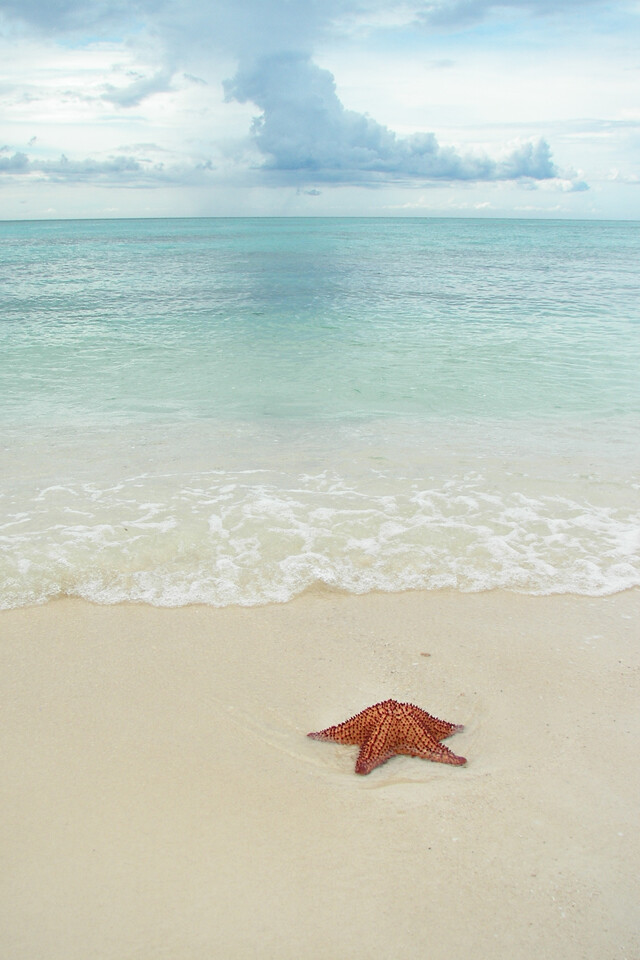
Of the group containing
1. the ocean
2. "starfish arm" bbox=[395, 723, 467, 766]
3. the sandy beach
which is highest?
the ocean

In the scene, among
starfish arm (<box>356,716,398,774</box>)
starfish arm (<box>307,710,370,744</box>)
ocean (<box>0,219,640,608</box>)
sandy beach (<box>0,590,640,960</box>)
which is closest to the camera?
sandy beach (<box>0,590,640,960</box>)

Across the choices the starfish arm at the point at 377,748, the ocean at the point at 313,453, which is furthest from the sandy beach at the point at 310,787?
the ocean at the point at 313,453

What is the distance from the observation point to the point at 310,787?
4.75 meters

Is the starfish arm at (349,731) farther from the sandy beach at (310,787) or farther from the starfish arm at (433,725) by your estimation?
the starfish arm at (433,725)

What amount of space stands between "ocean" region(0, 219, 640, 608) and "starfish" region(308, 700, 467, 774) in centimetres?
228

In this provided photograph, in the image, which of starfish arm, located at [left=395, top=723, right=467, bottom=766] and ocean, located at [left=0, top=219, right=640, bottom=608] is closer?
starfish arm, located at [left=395, top=723, right=467, bottom=766]

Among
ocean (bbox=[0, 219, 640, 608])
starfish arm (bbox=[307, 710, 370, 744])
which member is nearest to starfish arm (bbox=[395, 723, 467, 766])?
starfish arm (bbox=[307, 710, 370, 744])

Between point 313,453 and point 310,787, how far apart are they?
687 centimetres

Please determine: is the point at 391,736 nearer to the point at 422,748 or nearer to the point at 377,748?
the point at 377,748

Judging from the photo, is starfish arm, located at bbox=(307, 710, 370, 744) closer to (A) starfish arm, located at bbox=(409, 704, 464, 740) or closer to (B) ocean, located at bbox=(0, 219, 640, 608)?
(A) starfish arm, located at bbox=(409, 704, 464, 740)

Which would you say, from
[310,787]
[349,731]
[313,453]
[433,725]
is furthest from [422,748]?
[313,453]

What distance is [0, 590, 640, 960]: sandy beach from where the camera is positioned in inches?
150

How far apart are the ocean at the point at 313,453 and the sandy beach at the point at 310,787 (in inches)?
29.9

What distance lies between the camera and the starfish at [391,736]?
4.89m
